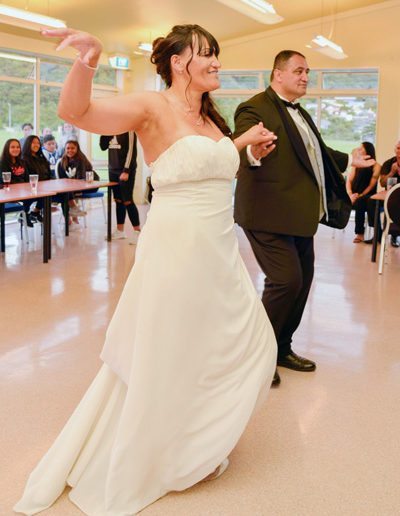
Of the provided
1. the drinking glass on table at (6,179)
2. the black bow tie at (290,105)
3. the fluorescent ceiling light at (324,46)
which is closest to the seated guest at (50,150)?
the drinking glass on table at (6,179)

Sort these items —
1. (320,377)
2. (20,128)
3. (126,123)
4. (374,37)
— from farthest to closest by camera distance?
(374,37) → (20,128) → (320,377) → (126,123)

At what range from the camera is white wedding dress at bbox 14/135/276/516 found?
2.14m

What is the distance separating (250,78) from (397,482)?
404 inches

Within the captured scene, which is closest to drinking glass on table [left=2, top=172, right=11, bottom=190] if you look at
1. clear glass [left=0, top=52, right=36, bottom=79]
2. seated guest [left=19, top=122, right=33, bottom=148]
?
clear glass [left=0, top=52, right=36, bottom=79]

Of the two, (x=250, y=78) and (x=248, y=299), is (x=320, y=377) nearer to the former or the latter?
(x=248, y=299)

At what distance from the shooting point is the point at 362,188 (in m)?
8.95

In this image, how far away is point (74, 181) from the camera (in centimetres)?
789

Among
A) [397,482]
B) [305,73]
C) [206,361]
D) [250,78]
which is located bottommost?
[397,482]

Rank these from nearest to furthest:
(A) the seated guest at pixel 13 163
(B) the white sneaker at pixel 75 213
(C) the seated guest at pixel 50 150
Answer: (A) the seated guest at pixel 13 163 → (B) the white sneaker at pixel 75 213 → (C) the seated guest at pixel 50 150

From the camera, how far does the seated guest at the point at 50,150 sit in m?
9.62

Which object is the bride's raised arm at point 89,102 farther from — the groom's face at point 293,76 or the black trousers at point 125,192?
the black trousers at point 125,192

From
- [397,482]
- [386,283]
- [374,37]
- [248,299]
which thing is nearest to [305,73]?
[248,299]

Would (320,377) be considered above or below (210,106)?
below

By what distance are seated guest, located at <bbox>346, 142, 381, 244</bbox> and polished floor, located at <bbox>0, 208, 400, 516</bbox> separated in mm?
2621
